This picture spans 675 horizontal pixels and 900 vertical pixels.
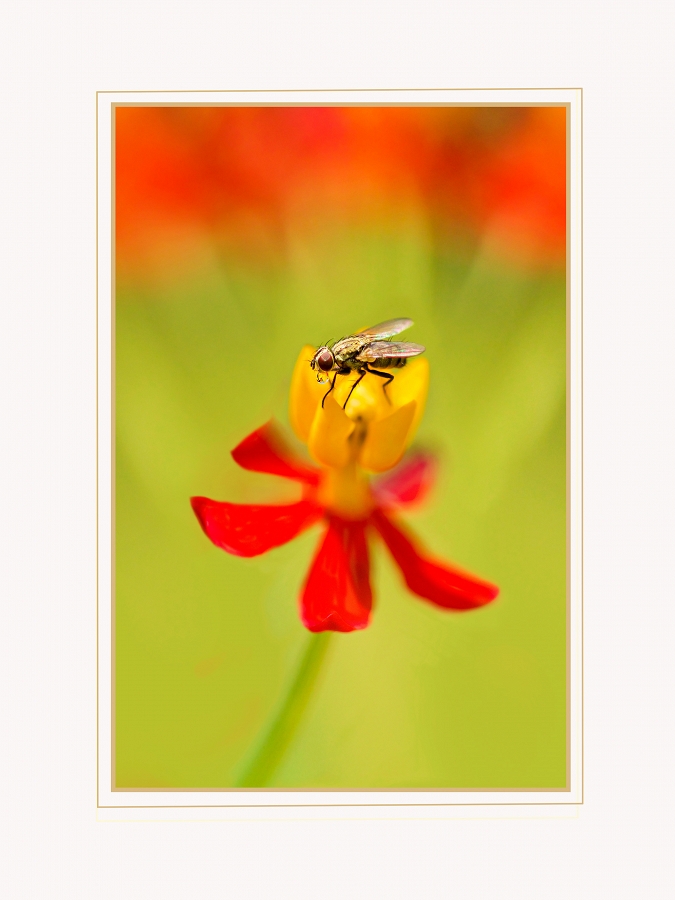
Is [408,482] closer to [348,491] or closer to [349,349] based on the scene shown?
[348,491]

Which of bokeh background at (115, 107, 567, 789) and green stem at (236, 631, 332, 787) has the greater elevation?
bokeh background at (115, 107, 567, 789)

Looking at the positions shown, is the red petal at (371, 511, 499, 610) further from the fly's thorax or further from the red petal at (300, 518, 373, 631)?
the fly's thorax

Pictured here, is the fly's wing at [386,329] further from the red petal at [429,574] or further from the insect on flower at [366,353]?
the red petal at [429,574]
